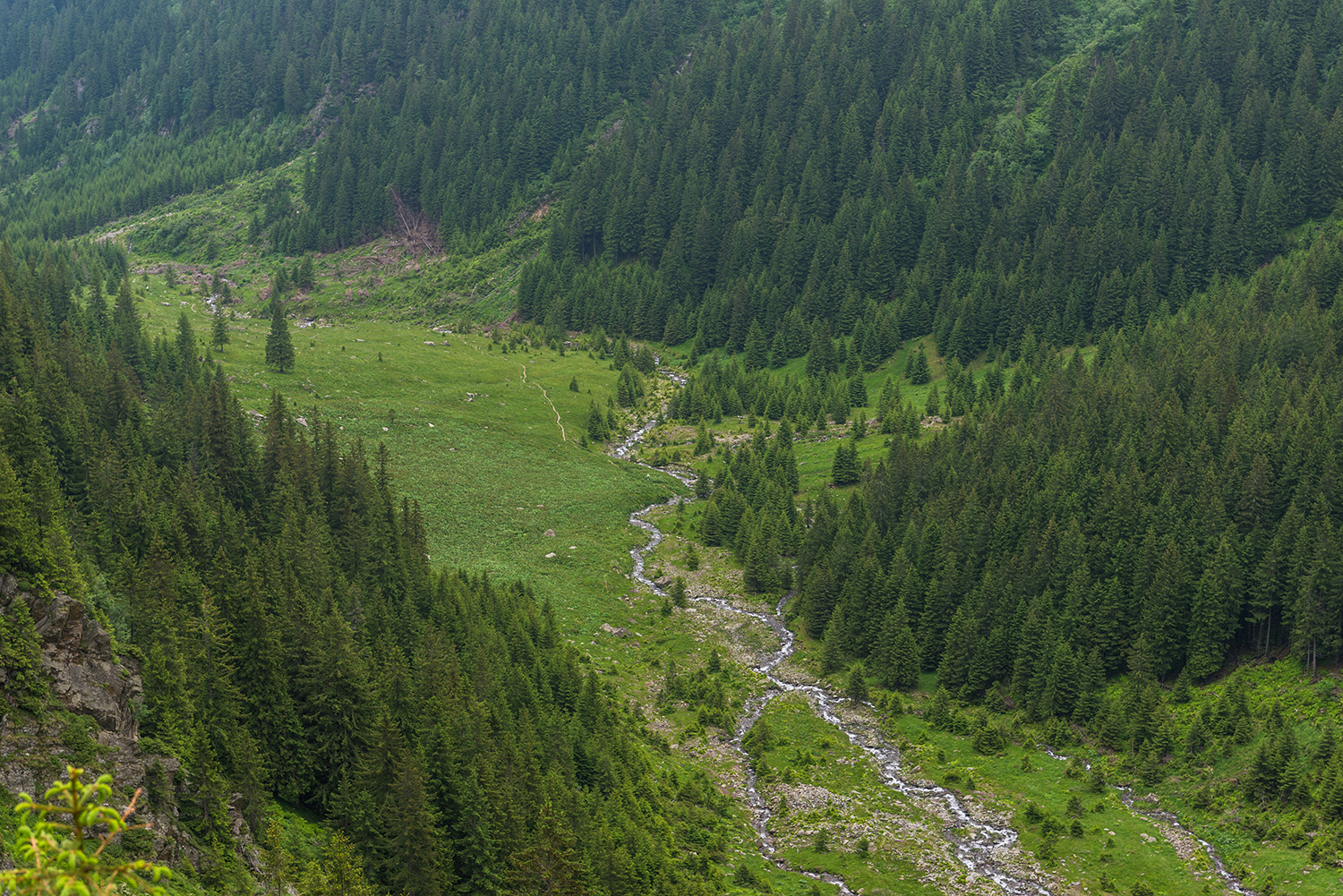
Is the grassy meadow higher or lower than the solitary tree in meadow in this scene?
lower

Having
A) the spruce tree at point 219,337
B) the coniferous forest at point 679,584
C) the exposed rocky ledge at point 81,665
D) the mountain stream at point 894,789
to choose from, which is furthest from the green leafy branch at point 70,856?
the spruce tree at point 219,337

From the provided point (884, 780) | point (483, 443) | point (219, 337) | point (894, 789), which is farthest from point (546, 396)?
point (894, 789)

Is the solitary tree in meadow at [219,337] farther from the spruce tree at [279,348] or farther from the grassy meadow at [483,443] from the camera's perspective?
the spruce tree at [279,348]

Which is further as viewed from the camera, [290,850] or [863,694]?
[863,694]

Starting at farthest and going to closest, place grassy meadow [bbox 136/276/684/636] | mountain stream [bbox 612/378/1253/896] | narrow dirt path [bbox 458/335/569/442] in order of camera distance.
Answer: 1. narrow dirt path [bbox 458/335/569/442]
2. grassy meadow [bbox 136/276/684/636]
3. mountain stream [bbox 612/378/1253/896]

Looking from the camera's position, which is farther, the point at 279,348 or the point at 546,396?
the point at 546,396

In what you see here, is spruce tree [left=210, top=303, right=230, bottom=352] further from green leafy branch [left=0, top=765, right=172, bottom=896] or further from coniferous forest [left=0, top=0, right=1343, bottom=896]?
green leafy branch [left=0, top=765, right=172, bottom=896]

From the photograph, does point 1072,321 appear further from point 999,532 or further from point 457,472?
point 457,472

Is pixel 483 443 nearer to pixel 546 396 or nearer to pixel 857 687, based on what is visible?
pixel 546 396

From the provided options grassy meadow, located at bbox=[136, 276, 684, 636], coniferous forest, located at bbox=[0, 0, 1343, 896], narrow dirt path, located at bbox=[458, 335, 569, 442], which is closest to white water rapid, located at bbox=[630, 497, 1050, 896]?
coniferous forest, located at bbox=[0, 0, 1343, 896]

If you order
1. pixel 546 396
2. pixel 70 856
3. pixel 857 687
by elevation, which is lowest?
pixel 857 687

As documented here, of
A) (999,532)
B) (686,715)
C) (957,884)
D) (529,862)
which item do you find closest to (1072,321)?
(999,532)
